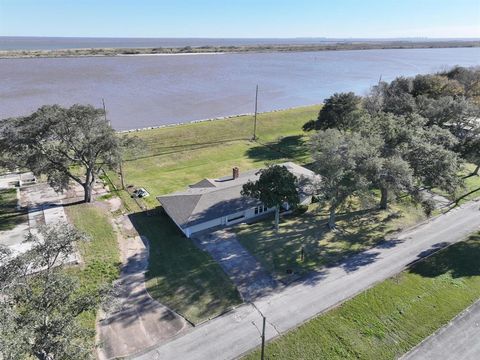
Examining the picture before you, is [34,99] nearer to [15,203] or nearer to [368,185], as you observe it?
[15,203]

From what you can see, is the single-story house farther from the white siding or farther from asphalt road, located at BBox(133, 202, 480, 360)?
asphalt road, located at BBox(133, 202, 480, 360)

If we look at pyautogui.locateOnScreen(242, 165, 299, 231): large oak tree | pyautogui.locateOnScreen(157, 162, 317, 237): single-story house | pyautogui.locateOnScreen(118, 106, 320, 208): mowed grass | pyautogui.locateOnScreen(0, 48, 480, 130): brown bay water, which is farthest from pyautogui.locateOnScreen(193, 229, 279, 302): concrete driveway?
pyautogui.locateOnScreen(0, 48, 480, 130): brown bay water

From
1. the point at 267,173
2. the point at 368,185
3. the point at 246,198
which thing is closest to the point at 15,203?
the point at 246,198

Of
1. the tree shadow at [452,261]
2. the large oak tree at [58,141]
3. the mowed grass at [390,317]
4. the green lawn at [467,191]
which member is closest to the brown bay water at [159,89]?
the large oak tree at [58,141]

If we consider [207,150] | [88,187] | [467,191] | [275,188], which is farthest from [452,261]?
[207,150]

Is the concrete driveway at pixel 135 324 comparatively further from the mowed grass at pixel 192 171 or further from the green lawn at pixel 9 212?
the green lawn at pixel 9 212
